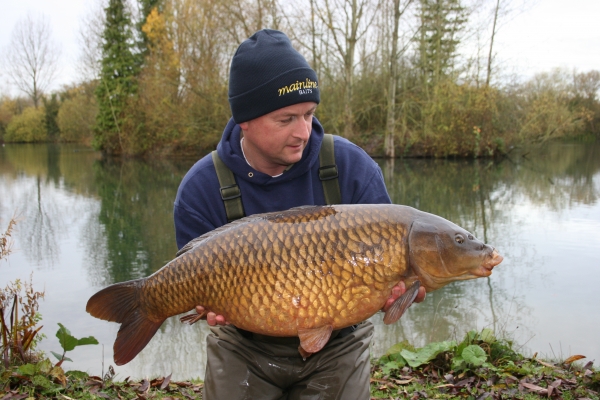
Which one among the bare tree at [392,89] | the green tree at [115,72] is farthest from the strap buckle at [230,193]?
the green tree at [115,72]

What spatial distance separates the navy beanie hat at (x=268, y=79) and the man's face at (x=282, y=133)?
25mm

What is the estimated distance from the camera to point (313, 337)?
1.51 meters

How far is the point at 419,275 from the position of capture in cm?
151

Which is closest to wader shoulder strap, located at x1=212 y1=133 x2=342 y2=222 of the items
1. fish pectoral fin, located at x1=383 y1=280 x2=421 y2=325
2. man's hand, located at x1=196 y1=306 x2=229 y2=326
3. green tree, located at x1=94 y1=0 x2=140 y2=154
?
man's hand, located at x1=196 y1=306 x2=229 y2=326

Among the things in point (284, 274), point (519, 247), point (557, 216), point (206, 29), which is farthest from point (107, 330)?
point (206, 29)

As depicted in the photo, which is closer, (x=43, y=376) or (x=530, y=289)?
(x=43, y=376)

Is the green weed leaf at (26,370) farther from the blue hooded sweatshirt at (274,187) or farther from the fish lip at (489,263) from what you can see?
the fish lip at (489,263)

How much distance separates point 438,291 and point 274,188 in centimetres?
290

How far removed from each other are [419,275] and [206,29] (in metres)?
19.3

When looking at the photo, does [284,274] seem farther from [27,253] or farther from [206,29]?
[206,29]

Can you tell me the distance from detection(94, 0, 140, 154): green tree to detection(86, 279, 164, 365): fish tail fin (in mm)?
25045

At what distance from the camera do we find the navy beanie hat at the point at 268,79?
5.82 feet

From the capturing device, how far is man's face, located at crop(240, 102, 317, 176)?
1762mm

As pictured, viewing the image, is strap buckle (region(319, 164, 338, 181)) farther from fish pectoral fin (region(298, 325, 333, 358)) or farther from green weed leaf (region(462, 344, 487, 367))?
green weed leaf (region(462, 344, 487, 367))
